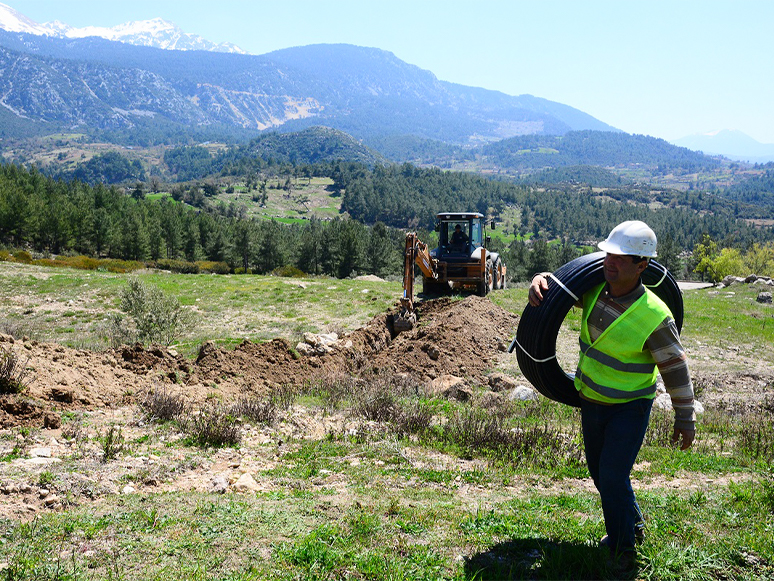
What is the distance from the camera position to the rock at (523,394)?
28.8 ft

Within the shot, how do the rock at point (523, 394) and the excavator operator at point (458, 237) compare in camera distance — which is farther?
the excavator operator at point (458, 237)

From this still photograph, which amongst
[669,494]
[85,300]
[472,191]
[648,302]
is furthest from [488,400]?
[472,191]

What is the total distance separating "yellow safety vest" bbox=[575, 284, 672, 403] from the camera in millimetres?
3230

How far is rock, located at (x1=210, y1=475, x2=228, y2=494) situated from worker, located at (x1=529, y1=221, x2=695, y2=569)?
3317mm

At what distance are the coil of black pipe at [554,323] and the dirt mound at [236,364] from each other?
17.8 feet

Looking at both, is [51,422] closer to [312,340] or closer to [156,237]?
[312,340]

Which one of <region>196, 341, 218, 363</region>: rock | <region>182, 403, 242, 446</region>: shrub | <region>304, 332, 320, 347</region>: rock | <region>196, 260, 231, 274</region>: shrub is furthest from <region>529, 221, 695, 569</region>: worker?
<region>196, 260, 231, 274</region>: shrub

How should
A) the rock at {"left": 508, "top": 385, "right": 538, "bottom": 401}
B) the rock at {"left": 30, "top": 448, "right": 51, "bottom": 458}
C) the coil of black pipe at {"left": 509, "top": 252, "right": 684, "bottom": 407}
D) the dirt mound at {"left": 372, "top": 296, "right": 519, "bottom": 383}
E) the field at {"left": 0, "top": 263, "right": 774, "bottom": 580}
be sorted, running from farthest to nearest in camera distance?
the dirt mound at {"left": 372, "top": 296, "right": 519, "bottom": 383}
the rock at {"left": 508, "top": 385, "right": 538, "bottom": 401}
the rock at {"left": 30, "top": 448, "right": 51, "bottom": 458}
the coil of black pipe at {"left": 509, "top": 252, "right": 684, "bottom": 407}
the field at {"left": 0, "top": 263, "right": 774, "bottom": 580}

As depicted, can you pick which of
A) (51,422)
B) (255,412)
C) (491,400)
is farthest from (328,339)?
(51,422)

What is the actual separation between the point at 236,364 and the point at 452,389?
4.10 m

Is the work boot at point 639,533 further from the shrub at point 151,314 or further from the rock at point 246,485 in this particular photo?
the shrub at point 151,314

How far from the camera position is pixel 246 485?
15.6ft

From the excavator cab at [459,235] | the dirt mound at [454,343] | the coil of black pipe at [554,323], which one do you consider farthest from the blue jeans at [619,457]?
the excavator cab at [459,235]

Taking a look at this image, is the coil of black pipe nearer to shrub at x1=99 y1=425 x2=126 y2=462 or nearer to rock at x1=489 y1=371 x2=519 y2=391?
shrub at x1=99 y1=425 x2=126 y2=462
